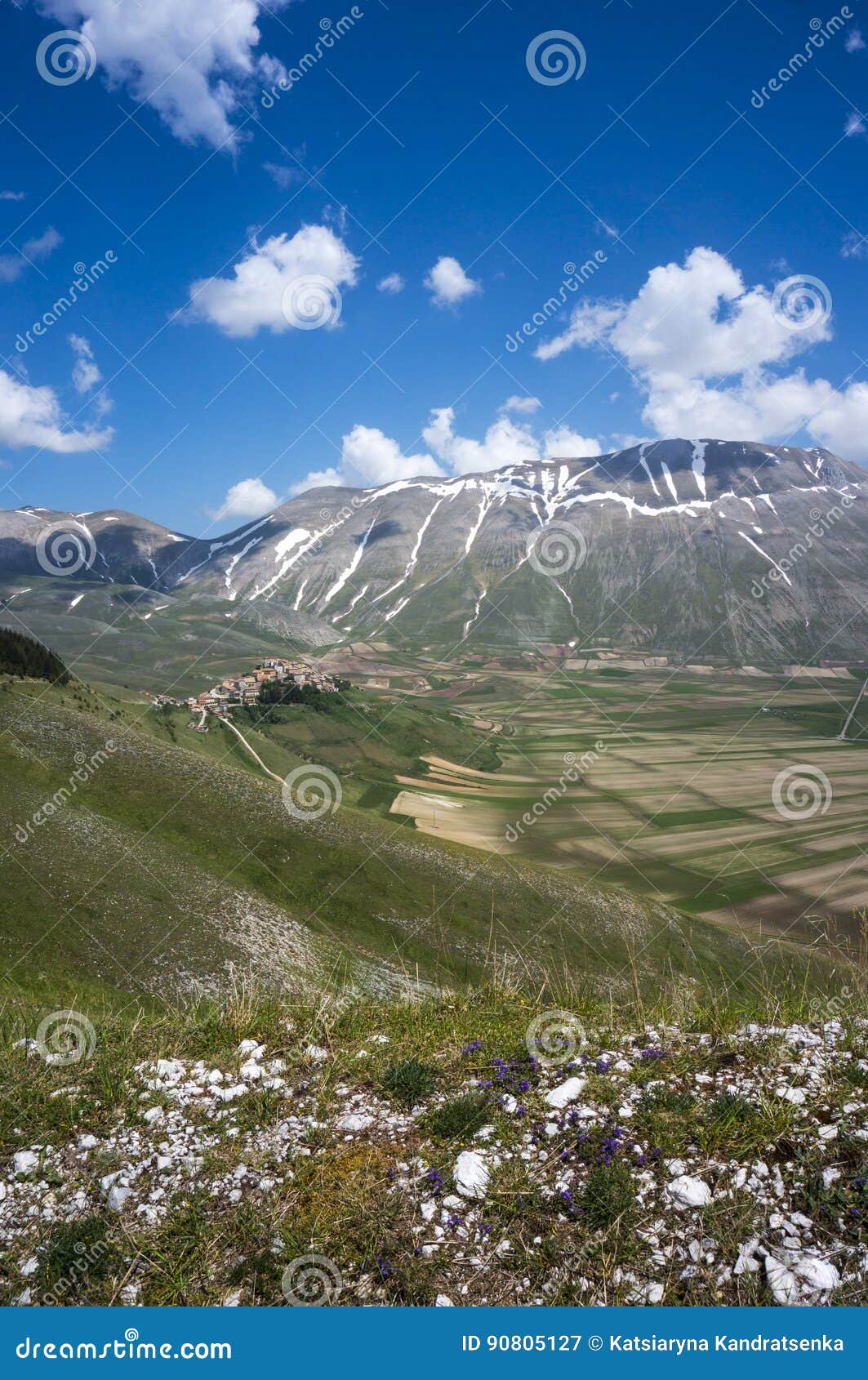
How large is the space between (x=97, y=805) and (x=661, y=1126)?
154 ft

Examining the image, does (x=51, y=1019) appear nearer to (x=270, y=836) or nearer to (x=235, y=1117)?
(x=235, y=1117)

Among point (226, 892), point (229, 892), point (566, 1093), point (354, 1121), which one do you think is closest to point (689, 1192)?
point (566, 1093)

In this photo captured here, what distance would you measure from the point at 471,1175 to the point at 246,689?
513 feet

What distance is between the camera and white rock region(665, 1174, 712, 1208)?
15.6 feet

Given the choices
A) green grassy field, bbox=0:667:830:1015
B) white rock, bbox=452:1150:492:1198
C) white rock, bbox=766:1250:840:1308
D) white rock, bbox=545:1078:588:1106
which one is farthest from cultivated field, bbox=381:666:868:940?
white rock, bbox=452:1150:492:1198

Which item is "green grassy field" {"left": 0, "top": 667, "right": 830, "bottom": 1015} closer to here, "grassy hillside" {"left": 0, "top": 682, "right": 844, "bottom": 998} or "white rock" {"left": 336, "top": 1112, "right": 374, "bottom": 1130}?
"grassy hillside" {"left": 0, "top": 682, "right": 844, "bottom": 998}

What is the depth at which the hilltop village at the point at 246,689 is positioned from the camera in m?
124

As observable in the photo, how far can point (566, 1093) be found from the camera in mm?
6000

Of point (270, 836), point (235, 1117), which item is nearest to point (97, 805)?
point (270, 836)

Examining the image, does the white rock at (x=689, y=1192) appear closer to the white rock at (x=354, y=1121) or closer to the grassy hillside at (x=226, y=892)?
the white rock at (x=354, y=1121)

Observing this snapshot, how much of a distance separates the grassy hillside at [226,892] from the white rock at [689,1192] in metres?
18.9

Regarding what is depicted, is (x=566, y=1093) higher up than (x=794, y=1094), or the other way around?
(x=794, y=1094)

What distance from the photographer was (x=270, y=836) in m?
50.2

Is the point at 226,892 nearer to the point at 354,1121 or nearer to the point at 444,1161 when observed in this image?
the point at 354,1121
